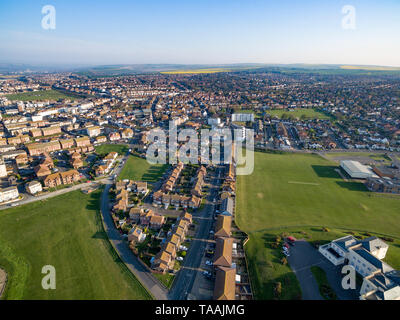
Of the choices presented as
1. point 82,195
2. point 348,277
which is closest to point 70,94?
point 82,195

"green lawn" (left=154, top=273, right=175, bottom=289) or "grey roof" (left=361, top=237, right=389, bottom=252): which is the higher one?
"grey roof" (left=361, top=237, right=389, bottom=252)

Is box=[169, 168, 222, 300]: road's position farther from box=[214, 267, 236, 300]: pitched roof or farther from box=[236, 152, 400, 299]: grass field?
box=[236, 152, 400, 299]: grass field

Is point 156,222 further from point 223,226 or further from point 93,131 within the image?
point 93,131

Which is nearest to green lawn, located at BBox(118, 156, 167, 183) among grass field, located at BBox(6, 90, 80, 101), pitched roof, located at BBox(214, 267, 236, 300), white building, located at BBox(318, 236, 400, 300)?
pitched roof, located at BBox(214, 267, 236, 300)

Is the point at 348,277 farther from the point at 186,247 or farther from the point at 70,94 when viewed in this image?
the point at 70,94

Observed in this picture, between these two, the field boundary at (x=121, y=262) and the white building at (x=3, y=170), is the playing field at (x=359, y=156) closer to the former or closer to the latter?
the field boundary at (x=121, y=262)

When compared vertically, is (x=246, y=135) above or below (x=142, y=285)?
above
